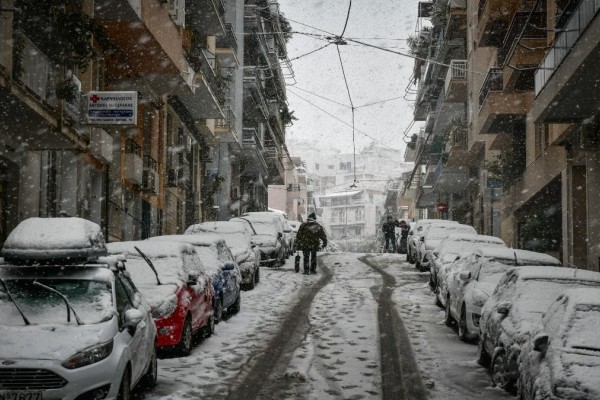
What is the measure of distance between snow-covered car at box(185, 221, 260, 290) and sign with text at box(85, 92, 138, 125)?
3863 millimetres

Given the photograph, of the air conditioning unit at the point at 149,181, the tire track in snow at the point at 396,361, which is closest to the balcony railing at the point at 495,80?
the air conditioning unit at the point at 149,181

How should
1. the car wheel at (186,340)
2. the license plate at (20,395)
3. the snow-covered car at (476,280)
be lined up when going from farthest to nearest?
the snow-covered car at (476,280) < the car wheel at (186,340) < the license plate at (20,395)

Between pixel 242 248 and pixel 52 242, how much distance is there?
12566mm

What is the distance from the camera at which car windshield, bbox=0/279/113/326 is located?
309 inches

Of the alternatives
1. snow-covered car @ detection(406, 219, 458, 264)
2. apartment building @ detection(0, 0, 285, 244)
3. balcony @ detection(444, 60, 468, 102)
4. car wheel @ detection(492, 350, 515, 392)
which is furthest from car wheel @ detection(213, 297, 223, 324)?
balcony @ detection(444, 60, 468, 102)

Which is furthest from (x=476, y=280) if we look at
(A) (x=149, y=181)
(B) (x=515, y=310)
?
(A) (x=149, y=181)

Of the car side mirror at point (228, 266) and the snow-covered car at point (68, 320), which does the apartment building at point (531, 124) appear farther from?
the snow-covered car at point (68, 320)

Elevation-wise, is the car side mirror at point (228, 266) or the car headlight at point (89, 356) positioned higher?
the car side mirror at point (228, 266)

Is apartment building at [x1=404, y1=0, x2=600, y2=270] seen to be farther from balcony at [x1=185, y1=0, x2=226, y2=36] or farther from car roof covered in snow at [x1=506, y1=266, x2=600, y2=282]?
balcony at [x1=185, y1=0, x2=226, y2=36]

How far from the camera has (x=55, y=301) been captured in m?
8.12

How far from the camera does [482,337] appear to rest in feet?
36.1

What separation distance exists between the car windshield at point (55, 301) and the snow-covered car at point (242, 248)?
10973 mm

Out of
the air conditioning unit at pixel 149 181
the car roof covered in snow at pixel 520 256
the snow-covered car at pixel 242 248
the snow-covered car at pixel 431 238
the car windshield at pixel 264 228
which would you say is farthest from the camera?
the car windshield at pixel 264 228

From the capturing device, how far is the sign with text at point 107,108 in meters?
18.0
